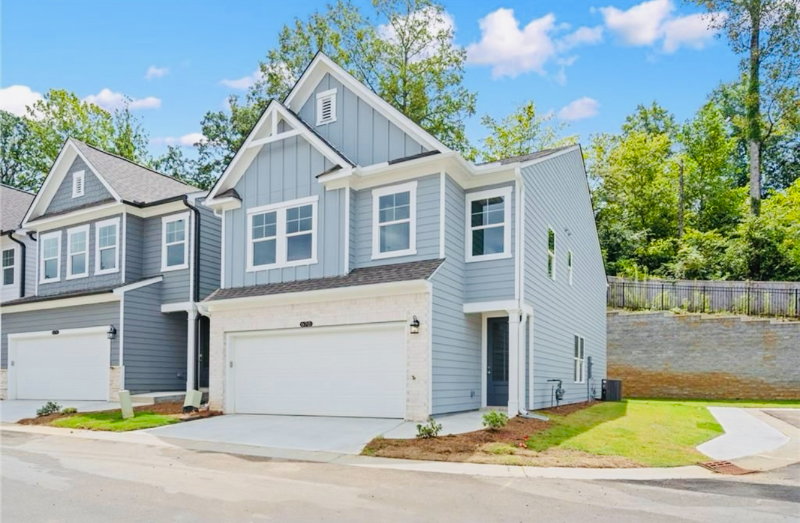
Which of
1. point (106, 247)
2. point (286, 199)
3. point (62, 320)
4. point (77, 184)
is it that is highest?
point (77, 184)

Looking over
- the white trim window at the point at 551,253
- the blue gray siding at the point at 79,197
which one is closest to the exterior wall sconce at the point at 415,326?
the white trim window at the point at 551,253

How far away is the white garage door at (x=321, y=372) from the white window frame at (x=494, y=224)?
2704mm

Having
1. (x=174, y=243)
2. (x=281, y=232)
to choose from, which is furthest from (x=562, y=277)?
(x=174, y=243)

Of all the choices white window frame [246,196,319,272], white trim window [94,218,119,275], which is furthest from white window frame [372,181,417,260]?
white trim window [94,218,119,275]

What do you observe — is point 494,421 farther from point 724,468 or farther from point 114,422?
point 114,422

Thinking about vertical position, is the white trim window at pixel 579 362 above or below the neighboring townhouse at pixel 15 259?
below

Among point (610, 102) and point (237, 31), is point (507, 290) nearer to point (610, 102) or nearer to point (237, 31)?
point (237, 31)

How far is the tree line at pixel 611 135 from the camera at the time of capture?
31.7 m

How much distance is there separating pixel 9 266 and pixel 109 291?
841 centimetres

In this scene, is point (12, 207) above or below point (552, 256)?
above

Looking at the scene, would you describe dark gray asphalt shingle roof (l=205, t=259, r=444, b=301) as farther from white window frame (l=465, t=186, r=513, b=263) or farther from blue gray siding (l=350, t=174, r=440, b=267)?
white window frame (l=465, t=186, r=513, b=263)

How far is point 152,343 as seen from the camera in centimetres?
1992

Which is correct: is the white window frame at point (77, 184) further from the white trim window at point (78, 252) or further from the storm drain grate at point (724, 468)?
the storm drain grate at point (724, 468)

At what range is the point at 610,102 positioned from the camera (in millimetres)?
43406
